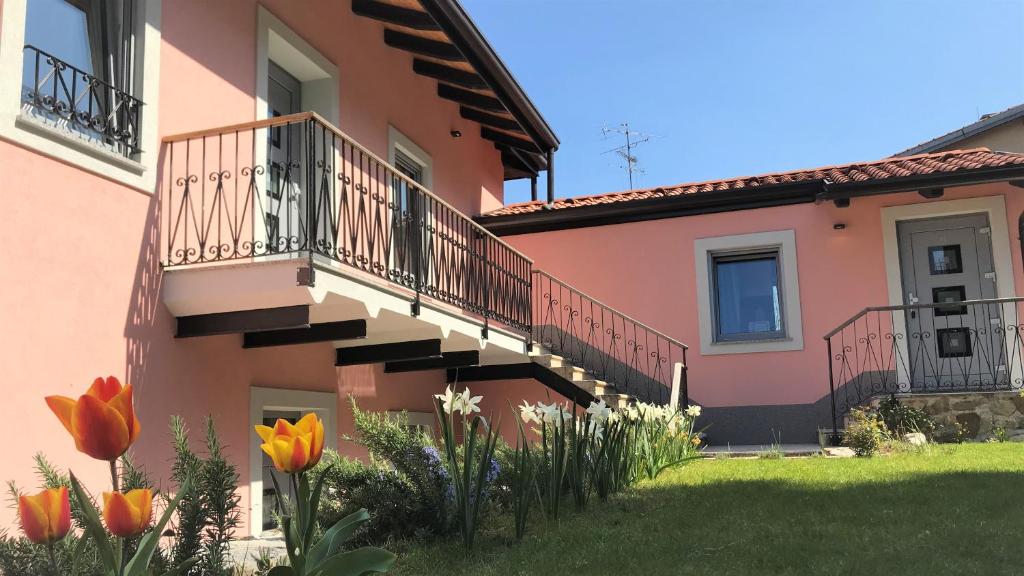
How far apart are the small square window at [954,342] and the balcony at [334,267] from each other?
3363mm

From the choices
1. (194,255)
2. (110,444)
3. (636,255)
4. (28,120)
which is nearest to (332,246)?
(194,255)

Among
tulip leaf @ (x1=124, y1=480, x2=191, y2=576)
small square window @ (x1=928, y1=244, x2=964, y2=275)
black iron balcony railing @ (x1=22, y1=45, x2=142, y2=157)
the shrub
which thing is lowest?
the shrub

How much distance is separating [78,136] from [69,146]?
0.13 metres

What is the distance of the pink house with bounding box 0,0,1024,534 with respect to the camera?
5.16m

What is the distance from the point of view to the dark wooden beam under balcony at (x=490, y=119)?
465 inches

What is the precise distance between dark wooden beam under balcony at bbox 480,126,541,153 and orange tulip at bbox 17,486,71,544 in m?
11.1

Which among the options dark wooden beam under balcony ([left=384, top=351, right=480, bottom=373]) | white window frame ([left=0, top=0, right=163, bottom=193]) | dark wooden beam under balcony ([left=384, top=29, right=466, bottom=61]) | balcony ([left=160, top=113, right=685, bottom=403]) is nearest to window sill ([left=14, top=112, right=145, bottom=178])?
white window frame ([left=0, top=0, right=163, bottom=193])

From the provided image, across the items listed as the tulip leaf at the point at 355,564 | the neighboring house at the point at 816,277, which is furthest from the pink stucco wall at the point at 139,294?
the neighboring house at the point at 816,277

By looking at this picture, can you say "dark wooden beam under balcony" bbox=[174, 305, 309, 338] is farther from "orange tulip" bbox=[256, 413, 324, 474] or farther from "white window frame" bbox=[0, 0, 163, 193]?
"orange tulip" bbox=[256, 413, 324, 474]

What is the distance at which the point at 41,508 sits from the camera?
1.78 meters

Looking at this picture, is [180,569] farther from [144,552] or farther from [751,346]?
[751,346]

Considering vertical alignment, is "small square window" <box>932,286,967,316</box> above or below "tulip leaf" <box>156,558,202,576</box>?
above

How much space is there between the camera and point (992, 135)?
16172mm

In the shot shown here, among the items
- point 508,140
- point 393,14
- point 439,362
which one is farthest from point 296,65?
point 508,140
